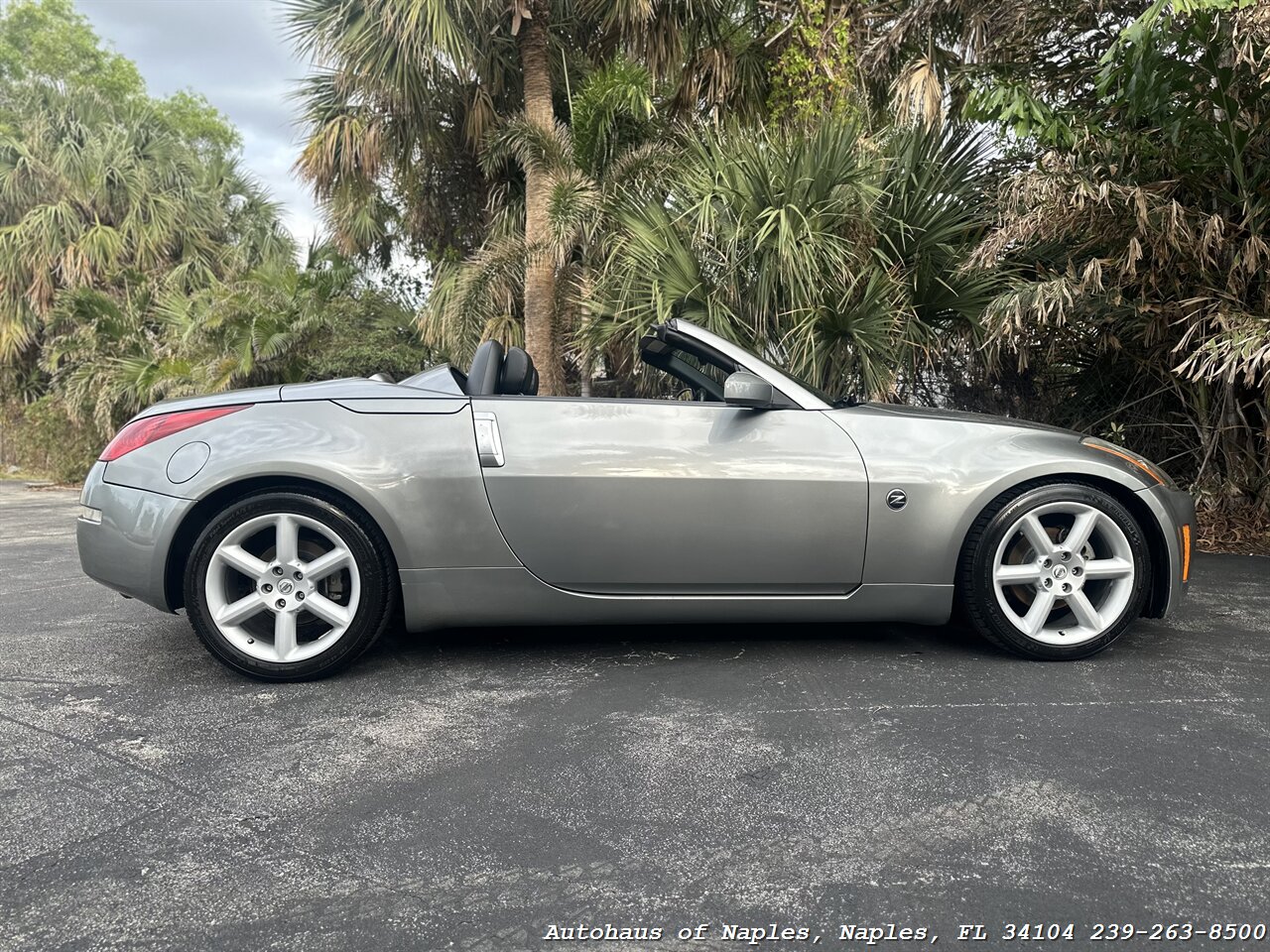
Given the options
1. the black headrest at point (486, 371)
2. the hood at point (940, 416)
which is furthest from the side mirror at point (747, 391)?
the black headrest at point (486, 371)

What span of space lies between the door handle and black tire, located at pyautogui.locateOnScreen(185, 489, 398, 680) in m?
0.46

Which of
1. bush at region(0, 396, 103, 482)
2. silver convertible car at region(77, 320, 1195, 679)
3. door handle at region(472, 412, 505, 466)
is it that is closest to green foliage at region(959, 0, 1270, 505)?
silver convertible car at region(77, 320, 1195, 679)

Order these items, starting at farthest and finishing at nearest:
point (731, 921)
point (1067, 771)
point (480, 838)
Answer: point (1067, 771) → point (480, 838) → point (731, 921)

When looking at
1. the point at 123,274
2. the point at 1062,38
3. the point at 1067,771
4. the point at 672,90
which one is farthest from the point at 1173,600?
the point at 123,274

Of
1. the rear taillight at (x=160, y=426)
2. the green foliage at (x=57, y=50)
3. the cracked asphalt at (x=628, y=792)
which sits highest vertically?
the green foliage at (x=57, y=50)

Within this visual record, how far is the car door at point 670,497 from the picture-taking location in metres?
3.12

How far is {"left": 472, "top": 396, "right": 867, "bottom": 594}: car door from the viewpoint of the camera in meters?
3.12

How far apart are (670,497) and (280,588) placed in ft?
4.56

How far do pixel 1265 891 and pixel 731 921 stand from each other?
1072 millimetres

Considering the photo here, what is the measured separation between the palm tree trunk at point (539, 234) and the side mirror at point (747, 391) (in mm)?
5472

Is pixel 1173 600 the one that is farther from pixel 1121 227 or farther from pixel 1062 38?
pixel 1062 38

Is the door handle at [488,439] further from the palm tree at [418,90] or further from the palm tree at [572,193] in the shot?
the palm tree at [418,90]

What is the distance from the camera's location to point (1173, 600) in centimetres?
330

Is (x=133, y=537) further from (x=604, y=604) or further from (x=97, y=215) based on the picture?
(x=97, y=215)
